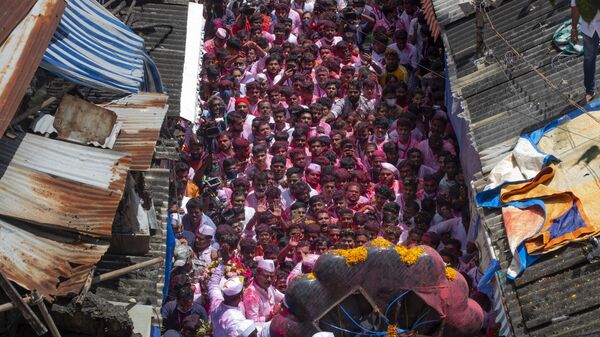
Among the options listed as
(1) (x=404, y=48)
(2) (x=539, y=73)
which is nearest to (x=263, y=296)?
(2) (x=539, y=73)

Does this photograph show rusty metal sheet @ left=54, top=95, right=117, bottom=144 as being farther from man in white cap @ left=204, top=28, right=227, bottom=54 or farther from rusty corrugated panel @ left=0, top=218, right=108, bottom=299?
man in white cap @ left=204, top=28, right=227, bottom=54

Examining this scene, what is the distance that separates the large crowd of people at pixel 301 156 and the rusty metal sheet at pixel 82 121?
233 centimetres

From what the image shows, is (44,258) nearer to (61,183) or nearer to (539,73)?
(61,183)

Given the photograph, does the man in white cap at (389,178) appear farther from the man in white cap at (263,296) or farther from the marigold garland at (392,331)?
the marigold garland at (392,331)

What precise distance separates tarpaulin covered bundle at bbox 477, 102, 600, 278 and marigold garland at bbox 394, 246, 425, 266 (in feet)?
2.61

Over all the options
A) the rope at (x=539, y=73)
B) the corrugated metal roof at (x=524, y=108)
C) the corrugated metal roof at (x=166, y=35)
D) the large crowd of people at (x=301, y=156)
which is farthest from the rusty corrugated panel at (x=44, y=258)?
the rope at (x=539, y=73)

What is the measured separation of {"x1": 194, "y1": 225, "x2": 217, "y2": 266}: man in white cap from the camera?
13997 millimetres

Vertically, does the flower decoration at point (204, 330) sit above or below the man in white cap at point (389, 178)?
below

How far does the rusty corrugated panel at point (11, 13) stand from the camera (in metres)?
10.6

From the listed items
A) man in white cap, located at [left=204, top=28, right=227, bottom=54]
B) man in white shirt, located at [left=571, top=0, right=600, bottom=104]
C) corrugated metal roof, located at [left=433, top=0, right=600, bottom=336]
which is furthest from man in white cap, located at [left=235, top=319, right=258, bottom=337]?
man in white cap, located at [left=204, top=28, right=227, bottom=54]

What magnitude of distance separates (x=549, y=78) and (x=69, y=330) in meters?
5.71

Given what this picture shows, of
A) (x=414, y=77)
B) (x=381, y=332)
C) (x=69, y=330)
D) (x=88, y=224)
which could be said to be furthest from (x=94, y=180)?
(x=414, y=77)

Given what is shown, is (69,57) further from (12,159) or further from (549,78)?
(549,78)

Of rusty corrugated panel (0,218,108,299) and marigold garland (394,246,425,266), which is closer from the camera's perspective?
rusty corrugated panel (0,218,108,299)
